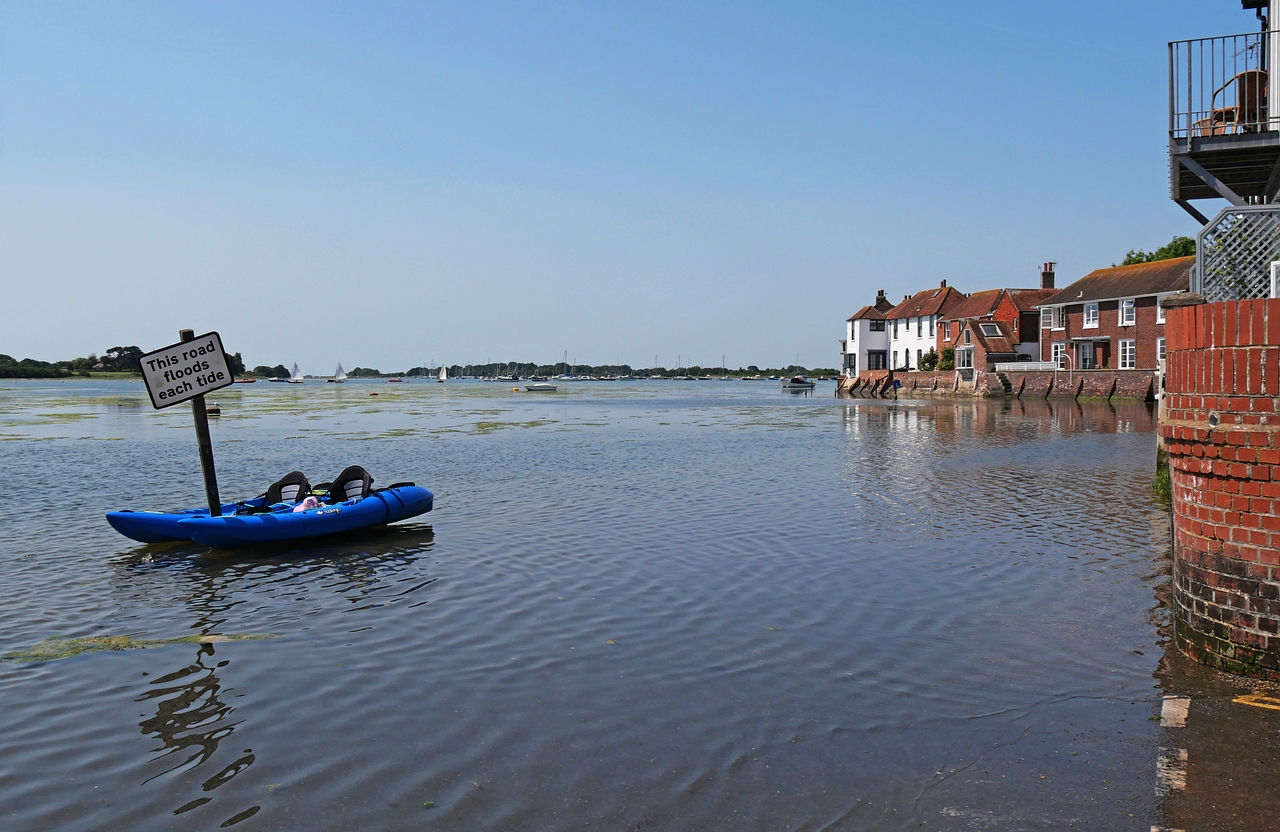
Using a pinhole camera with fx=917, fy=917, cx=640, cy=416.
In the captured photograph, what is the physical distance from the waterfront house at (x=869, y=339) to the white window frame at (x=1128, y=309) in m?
33.5

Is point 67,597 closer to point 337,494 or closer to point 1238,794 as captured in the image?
point 337,494

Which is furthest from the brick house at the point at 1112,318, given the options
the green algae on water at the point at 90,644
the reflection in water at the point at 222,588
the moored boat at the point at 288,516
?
the green algae on water at the point at 90,644

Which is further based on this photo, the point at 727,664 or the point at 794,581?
the point at 794,581

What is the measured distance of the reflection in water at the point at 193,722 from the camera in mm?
6152

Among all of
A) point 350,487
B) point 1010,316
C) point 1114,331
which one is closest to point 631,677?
point 350,487

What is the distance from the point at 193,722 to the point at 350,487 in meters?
8.92

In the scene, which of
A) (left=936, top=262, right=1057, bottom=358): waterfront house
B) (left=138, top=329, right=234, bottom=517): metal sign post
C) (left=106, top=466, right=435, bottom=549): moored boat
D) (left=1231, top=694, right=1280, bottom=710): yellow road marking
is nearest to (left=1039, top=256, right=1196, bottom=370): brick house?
(left=936, top=262, right=1057, bottom=358): waterfront house

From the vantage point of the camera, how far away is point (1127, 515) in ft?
53.4

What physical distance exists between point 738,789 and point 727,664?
2539 millimetres

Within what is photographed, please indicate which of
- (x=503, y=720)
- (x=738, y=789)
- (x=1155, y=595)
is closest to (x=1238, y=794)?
(x=738, y=789)

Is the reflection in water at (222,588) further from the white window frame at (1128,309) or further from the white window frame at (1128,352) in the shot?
the white window frame at (1128,352)

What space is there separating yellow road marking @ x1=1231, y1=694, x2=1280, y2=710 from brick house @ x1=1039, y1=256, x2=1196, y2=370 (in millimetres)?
58353

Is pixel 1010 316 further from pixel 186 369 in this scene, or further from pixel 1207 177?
pixel 186 369

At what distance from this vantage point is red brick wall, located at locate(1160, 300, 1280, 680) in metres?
6.54
